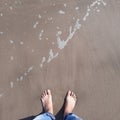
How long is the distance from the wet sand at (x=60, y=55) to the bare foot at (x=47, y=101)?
0.15 ft

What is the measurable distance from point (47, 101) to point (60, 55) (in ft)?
1.56

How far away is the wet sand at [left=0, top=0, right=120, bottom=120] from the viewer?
4.36 meters

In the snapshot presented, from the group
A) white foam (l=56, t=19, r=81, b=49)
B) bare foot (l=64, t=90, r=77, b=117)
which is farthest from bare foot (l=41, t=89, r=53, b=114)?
white foam (l=56, t=19, r=81, b=49)

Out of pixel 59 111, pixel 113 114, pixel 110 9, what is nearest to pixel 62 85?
pixel 59 111

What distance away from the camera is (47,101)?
4.33 meters

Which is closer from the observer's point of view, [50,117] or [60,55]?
[50,117]

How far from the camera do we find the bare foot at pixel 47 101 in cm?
432

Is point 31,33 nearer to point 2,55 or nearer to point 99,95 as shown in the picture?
point 2,55

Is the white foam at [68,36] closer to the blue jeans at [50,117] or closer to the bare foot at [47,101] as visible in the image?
the bare foot at [47,101]

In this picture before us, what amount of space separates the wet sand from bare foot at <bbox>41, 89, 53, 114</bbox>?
45mm

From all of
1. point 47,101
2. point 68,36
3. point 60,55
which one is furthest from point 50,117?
point 68,36

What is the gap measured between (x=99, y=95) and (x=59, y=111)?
0.42m

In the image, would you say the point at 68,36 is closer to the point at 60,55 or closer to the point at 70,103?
the point at 60,55

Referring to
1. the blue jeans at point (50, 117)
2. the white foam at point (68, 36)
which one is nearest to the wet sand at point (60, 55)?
the white foam at point (68, 36)
